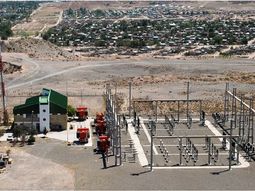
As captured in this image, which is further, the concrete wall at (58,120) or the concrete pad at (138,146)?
the concrete wall at (58,120)

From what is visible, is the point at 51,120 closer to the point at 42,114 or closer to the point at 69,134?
the point at 42,114

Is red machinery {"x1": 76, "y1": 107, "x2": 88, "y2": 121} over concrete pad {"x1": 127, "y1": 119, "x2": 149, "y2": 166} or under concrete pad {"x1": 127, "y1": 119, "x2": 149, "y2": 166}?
over

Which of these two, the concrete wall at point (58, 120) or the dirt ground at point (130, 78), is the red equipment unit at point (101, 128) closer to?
the concrete wall at point (58, 120)

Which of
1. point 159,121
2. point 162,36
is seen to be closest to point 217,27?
point 162,36

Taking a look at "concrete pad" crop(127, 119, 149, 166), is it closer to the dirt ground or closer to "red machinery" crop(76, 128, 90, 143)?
"red machinery" crop(76, 128, 90, 143)

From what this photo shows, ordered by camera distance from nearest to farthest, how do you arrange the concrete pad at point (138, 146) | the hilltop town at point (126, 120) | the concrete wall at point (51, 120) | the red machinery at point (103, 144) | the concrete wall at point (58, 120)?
the hilltop town at point (126, 120) → the concrete pad at point (138, 146) → the red machinery at point (103, 144) → the concrete wall at point (51, 120) → the concrete wall at point (58, 120)

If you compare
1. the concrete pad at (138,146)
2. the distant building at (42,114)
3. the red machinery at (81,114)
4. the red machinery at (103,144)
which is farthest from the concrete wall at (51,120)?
the red machinery at (103,144)

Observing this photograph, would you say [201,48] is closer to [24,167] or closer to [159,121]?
[159,121]

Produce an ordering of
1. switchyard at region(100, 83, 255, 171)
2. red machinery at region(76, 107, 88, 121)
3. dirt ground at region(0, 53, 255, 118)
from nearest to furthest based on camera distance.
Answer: switchyard at region(100, 83, 255, 171) < red machinery at region(76, 107, 88, 121) < dirt ground at region(0, 53, 255, 118)

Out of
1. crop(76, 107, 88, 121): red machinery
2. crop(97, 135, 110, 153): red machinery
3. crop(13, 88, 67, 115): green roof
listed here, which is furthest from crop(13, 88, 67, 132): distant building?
crop(97, 135, 110, 153): red machinery

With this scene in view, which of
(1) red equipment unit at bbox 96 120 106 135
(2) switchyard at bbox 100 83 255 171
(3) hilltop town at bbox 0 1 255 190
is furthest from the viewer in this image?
(1) red equipment unit at bbox 96 120 106 135
